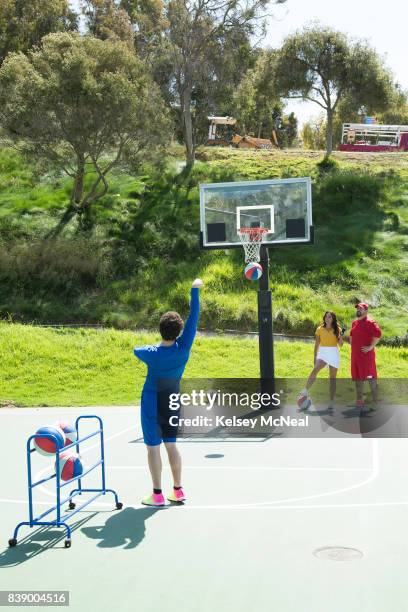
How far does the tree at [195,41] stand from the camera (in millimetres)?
31016

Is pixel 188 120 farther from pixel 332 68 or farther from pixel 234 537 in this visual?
pixel 234 537

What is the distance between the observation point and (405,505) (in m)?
7.07

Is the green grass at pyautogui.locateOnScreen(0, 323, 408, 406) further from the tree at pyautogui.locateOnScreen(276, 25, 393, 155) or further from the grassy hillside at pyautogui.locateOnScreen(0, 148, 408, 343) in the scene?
the tree at pyautogui.locateOnScreen(276, 25, 393, 155)

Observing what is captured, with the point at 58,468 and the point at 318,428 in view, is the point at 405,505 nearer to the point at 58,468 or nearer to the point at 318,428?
the point at 58,468

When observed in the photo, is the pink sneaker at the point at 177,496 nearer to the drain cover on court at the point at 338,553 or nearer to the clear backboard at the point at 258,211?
the drain cover on court at the point at 338,553

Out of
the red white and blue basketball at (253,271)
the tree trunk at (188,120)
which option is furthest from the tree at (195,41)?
the red white and blue basketball at (253,271)

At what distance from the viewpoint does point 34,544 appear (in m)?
6.16

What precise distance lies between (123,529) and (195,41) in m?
28.1

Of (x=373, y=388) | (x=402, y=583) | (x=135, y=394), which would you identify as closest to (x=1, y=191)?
A: (x=135, y=394)

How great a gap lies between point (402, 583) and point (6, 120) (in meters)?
22.2

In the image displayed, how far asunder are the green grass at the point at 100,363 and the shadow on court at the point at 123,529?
27.1 feet

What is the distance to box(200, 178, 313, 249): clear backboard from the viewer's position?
45.8 feet

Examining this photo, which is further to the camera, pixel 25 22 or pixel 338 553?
pixel 25 22

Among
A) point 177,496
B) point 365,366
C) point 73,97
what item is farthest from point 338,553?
point 73,97
